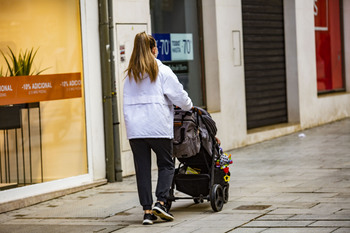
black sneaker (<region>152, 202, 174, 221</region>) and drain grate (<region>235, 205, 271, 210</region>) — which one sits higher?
black sneaker (<region>152, 202, 174, 221</region>)

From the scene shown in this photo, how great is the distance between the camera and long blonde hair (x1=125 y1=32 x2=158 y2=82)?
7406mm

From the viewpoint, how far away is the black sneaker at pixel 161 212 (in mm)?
7363

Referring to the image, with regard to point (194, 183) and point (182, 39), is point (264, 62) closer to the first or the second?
point (182, 39)

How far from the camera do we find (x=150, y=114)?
7.39m

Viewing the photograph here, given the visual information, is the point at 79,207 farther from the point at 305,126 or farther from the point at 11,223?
the point at 305,126

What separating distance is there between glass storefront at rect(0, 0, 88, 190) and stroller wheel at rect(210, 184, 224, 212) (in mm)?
2657

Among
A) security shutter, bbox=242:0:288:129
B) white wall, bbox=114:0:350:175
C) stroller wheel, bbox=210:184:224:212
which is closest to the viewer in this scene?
stroller wheel, bbox=210:184:224:212

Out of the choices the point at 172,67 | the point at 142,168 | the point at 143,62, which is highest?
the point at 172,67

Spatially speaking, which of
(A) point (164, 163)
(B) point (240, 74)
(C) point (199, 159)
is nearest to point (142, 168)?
(A) point (164, 163)

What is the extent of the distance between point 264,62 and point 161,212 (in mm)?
8835

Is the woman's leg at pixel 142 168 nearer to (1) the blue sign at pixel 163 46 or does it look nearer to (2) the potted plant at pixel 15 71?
(2) the potted plant at pixel 15 71

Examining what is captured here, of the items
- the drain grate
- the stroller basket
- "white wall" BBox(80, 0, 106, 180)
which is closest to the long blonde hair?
the stroller basket

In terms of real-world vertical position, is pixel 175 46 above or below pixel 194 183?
above

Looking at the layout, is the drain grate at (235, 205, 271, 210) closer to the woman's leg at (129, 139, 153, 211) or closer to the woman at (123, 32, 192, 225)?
the woman at (123, 32, 192, 225)
